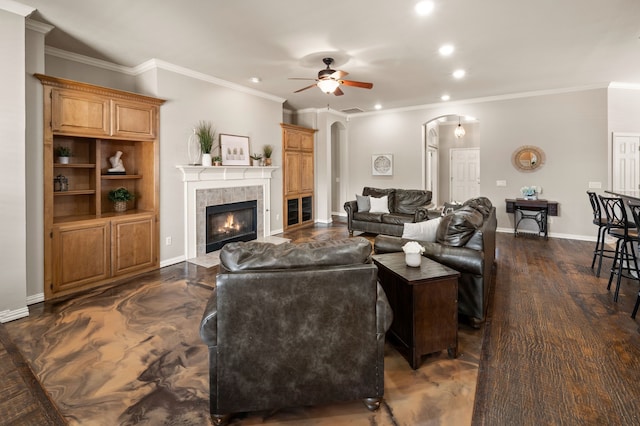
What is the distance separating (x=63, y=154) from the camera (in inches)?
158

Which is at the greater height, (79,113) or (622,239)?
(79,113)

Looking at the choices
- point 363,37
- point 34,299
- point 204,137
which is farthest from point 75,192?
point 363,37

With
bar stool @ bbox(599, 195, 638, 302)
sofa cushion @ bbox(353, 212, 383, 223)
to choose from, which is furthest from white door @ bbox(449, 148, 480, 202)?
bar stool @ bbox(599, 195, 638, 302)

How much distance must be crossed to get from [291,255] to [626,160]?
7.43 m

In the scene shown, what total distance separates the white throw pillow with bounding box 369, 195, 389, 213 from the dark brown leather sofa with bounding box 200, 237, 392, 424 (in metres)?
5.24

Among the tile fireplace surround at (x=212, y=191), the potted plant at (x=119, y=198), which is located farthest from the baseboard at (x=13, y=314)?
the tile fireplace surround at (x=212, y=191)

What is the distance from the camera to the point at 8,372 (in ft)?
7.50

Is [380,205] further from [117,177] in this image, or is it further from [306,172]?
[117,177]

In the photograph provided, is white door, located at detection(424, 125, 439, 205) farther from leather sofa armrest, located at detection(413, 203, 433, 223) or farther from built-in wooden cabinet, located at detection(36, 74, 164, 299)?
built-in wooden cabinet, located at detection(36, 74, 164, 299)

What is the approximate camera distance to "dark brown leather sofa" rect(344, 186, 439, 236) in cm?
659

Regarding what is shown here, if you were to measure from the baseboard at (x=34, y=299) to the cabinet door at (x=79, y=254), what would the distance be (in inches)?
5.0

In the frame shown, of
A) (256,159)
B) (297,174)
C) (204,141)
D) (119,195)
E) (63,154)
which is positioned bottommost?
(119,195)

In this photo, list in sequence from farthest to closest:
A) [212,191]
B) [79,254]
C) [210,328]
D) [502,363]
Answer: [212,191]
[79,254]
[502,363]
[210,328]

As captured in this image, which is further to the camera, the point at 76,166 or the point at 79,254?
the point at 76,166
